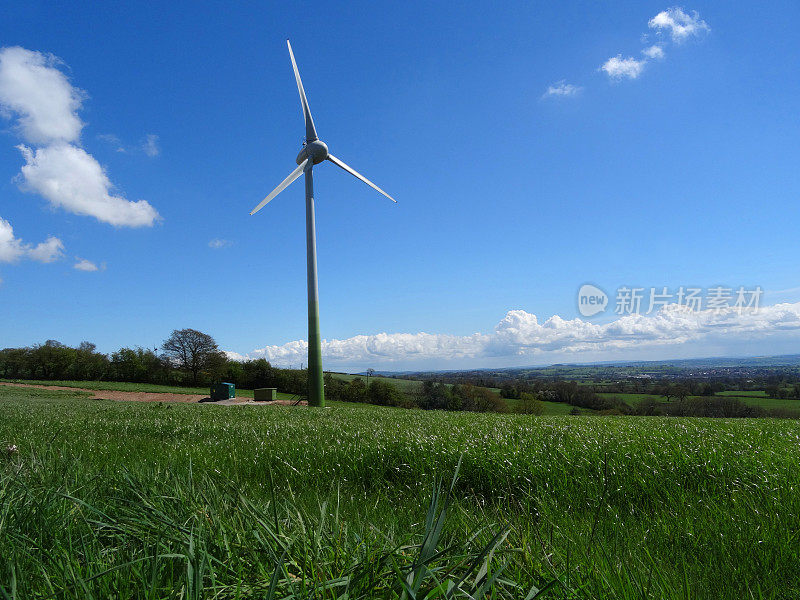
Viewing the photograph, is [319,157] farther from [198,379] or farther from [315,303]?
[198,379]

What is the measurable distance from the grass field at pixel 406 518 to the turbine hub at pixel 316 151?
85.5 feet

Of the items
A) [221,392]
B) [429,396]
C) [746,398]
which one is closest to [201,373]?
[221,392]

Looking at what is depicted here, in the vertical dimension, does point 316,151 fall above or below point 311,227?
above

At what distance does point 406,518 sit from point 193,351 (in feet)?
242

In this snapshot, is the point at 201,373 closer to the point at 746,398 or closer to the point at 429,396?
the point at 429,396

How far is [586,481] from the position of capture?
13.5ft

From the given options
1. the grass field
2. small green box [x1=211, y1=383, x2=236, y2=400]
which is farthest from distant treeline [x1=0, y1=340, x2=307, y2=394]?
the grass field

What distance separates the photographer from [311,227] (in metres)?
26.4

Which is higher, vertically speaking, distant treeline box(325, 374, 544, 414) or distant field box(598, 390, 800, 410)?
distant treeline box(325, 374, 544, 414)

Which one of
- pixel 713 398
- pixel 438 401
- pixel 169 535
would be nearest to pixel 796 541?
pixel 169 535

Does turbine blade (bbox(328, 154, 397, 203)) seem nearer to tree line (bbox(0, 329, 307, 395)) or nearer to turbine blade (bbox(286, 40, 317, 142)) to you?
turbine blade (bbox(286, 40, 317, 142))

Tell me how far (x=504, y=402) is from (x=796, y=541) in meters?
59.9

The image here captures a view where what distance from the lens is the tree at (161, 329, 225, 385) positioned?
67.2 metres

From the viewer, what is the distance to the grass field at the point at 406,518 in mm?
1302
